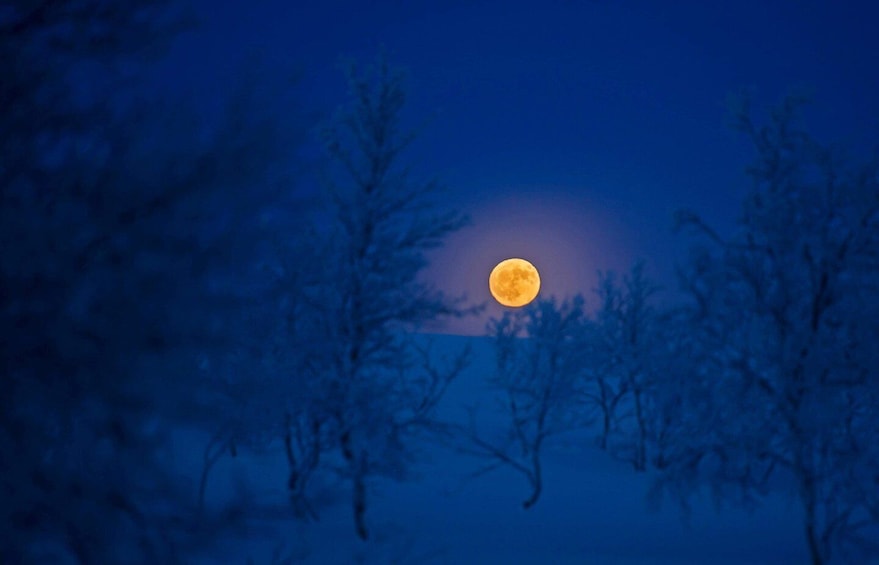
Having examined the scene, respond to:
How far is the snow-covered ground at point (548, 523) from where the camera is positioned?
36.8 feet

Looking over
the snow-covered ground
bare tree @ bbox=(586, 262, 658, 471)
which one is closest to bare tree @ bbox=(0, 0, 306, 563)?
the snow-covered ground

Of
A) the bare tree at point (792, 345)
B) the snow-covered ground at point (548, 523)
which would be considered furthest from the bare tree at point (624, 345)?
the bare tree at point (792, 345)

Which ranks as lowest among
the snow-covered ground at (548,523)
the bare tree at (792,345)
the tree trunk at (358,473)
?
the snow-covered ground at (548,523)

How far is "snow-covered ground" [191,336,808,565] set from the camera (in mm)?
11227

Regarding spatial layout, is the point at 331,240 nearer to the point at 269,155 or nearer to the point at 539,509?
the point at 269,155

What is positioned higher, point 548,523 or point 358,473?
point 358,473

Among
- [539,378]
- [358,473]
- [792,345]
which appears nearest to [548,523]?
[539,378]

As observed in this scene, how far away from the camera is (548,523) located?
16.0 meters

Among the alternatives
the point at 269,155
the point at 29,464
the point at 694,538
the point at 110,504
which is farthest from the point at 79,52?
the point at 694,538

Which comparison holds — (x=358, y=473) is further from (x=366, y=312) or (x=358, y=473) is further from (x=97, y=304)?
(x=97, y=304)

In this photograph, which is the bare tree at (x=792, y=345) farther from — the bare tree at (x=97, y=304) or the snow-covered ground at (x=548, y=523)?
the bare tree at (x=97, y=304)

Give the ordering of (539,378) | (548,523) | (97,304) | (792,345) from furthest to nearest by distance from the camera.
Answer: (539,378), (548,523), (792,345), (97,304)

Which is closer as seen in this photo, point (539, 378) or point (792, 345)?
point (792, 345)

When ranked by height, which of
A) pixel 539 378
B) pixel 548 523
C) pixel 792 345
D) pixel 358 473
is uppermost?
pixel 792 345
